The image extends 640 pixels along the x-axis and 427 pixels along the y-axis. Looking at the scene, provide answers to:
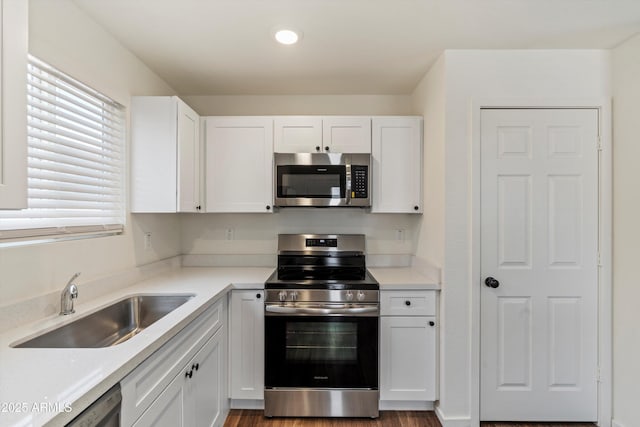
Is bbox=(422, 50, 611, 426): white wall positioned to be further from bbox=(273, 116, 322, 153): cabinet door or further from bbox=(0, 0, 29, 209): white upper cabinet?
bbox=(0, 0, 29, 209): white upper cabinet

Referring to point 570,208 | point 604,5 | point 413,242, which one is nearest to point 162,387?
point 413,242

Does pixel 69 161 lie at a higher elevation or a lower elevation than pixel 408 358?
higher

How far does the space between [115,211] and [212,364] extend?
3.62 feet

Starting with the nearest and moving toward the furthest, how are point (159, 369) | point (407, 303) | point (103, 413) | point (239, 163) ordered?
point (103, 413) < point (159, 369) < point (407, 303) < point (239, 163)

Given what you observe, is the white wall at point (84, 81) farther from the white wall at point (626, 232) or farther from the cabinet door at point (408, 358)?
the white wall at point (626, 232)

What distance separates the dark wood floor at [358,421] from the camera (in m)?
2.08

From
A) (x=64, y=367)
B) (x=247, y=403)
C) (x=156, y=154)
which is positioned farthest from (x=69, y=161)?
(x=247, y=403)

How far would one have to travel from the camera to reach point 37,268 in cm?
142

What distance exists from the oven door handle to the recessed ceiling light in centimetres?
166

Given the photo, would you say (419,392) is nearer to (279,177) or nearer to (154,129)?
(279,177)

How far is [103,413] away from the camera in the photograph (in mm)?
928

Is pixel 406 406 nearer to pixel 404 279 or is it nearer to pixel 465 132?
pixel 404 279

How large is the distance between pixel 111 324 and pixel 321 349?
1.23 meters

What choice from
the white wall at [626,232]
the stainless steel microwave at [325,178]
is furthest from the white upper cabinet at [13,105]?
the white wall at [626,232]
